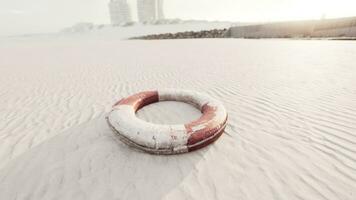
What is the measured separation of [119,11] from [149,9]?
17.8 meters

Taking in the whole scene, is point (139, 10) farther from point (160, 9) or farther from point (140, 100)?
point (140, 100)

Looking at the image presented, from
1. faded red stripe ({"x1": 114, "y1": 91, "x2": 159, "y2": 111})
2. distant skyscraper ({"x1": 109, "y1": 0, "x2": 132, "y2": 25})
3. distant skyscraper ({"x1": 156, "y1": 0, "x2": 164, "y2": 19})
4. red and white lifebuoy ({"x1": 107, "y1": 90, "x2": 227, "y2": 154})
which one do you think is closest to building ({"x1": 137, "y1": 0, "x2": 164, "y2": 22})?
distant skyscraper ({"x1": 156, "y1": 0, "x2": 164, "y2": 19})

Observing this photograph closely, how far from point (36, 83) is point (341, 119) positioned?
7318 mm

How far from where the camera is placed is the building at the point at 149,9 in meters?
97.9

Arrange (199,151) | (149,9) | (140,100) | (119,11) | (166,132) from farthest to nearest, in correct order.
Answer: (119,11) → (149,9) → (140,100) → (199,151) → (166,132)

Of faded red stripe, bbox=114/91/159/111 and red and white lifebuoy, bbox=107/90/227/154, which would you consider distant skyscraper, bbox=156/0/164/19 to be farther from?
red and white lifebuoy, bbox=107/90/227/154

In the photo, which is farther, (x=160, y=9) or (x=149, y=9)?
(x=160, y=9)

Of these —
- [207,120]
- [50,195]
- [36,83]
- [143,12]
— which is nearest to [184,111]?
[207,120]

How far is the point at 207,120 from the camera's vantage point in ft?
8.71

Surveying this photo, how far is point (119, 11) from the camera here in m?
104

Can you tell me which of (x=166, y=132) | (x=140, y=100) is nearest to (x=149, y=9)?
(x=140, y=100)

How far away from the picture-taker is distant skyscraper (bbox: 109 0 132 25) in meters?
103

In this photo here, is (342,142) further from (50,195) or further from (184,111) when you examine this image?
(50,195)

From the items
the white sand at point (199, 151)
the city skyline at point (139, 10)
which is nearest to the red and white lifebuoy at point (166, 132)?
the white sand at point (199, 151)
